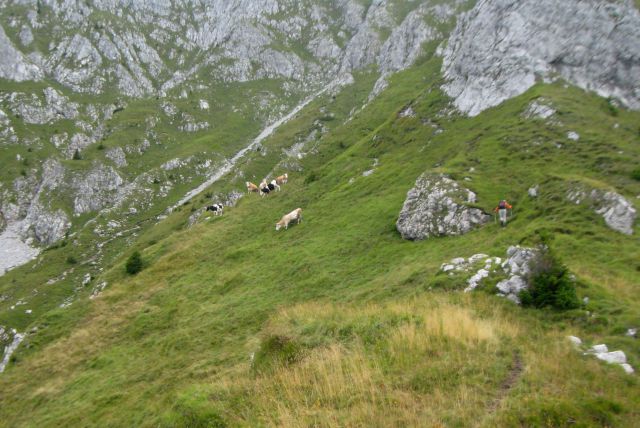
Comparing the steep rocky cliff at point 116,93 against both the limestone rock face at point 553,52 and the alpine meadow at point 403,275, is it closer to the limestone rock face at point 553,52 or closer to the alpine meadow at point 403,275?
the alpine meadow at point 403,275

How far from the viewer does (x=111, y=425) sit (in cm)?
2016

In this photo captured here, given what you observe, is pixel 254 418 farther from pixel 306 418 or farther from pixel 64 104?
pixel 64 104

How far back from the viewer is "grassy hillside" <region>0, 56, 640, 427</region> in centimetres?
959

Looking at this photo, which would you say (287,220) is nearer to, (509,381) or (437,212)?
(437,212)

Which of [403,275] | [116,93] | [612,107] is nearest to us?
[403,275]

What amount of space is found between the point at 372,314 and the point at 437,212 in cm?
1914

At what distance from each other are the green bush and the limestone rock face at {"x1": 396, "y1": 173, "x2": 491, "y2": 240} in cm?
1407

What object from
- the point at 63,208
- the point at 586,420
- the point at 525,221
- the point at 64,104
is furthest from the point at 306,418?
the point at 64,104

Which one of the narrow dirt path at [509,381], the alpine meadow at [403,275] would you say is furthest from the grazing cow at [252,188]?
the narrow dirt path at [509,381]

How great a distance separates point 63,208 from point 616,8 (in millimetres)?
134220

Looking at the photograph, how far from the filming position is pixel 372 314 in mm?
15000

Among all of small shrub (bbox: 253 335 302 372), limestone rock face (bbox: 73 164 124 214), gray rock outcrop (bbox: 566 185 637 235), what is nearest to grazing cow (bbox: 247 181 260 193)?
gray rock outcrop (bbox: 566 185 637 235)

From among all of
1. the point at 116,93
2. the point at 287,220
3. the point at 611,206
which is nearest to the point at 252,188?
the point at 287,220

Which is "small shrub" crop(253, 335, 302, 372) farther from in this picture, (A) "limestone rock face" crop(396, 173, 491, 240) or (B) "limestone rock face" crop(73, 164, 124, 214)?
(B) "limestone rock face" crop(73, 164, 124, 214)
